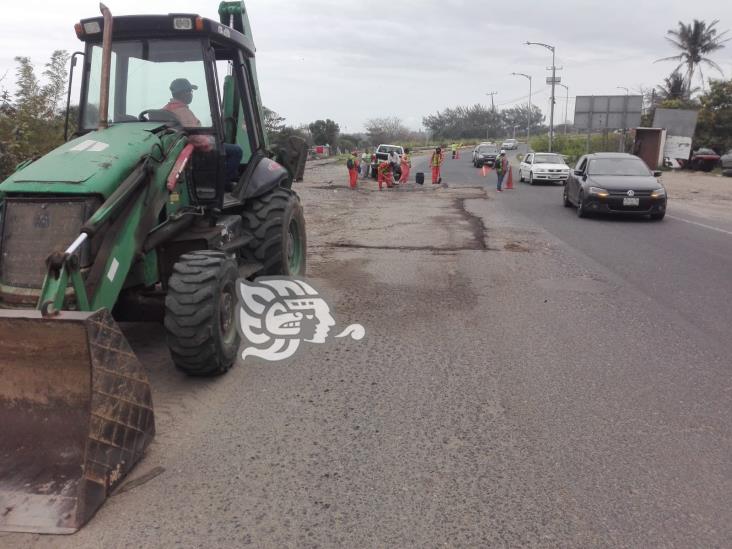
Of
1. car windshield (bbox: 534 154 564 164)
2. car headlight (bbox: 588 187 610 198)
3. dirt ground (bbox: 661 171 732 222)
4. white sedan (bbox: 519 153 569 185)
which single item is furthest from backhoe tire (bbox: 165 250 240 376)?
car windshield (bbox: 534 154 564 164)

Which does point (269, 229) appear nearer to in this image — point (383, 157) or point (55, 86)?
point (55, 86)

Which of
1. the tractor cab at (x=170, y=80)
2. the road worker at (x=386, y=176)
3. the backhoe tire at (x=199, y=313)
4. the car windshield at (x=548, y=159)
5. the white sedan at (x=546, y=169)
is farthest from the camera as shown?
the car windshield at (x=548, y=159)

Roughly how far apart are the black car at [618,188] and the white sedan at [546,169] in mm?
11507

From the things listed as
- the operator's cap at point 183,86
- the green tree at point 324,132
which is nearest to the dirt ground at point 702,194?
the operator's cap at point 183,86

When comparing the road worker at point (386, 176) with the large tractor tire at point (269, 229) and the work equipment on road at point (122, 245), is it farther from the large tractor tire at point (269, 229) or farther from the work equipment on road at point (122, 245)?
the large tractor tire at point (269, 229)

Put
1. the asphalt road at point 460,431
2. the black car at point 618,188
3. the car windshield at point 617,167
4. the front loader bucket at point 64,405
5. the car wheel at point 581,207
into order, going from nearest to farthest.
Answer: the asphalt road at point 460,431 → the front loader bucket at point 64,405 → the black car at point 618,188 → the car wheel at point 581,207 → the car windshield at point 617,167

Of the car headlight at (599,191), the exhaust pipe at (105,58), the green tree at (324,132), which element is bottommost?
the car headlight at (599,191)

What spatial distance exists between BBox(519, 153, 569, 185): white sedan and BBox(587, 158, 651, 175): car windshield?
37.4 ft

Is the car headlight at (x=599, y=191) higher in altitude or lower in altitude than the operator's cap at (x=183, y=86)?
lower

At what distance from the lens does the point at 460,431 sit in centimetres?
402

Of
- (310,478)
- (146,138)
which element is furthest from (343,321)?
(310,478)

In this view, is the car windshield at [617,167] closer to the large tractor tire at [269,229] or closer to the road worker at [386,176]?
the road worker at [386,176]

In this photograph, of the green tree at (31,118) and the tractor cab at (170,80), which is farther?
the green tree at (31,118)

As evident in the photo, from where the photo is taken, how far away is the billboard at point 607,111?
142 feet
